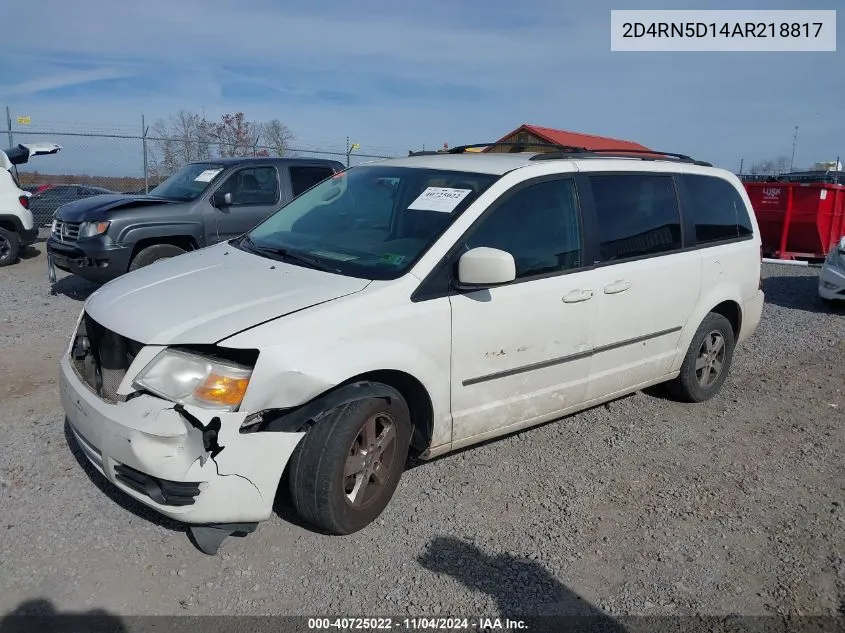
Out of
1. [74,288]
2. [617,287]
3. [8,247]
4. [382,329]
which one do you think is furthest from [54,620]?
[8,247]

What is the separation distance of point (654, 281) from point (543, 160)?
1102 mm

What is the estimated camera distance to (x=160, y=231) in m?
7.73

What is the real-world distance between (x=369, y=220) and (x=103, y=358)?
1637 mm

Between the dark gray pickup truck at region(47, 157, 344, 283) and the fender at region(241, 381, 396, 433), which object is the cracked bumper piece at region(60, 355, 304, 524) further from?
the dark gray pickup truck at region(47, 157, 344, 283)

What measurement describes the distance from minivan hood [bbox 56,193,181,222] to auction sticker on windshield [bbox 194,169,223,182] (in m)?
0.52

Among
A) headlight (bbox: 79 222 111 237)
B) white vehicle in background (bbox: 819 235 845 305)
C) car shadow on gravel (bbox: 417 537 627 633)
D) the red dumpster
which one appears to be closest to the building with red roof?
the red dumpster

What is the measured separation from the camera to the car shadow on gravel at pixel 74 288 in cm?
833

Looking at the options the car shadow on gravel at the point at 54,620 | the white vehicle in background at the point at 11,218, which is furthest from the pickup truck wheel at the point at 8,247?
the car shadow on gravel at the point at 54,620

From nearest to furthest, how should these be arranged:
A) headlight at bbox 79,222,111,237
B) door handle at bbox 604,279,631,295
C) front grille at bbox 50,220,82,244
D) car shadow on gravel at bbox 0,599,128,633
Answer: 1. car shadow on gravel at bbox 0,599,128,633
2. door handle at bbox 604,279,631,295
3. headlight at bbox 79,222,111,237
4. front grille at bbox 50,220,82,244

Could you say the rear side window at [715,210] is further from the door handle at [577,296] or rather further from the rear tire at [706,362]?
the door handle at [577,296]

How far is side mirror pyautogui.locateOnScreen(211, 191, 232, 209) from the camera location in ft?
25.9

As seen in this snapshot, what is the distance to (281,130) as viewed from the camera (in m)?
19.5

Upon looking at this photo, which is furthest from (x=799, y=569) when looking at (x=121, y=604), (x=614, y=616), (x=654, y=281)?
(x=121, y=604)

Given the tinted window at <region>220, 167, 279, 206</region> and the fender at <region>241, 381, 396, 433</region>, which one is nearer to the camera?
the fender at <region>241, 381, 396, 433</region>
